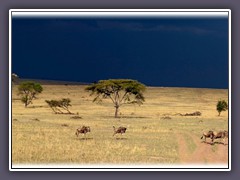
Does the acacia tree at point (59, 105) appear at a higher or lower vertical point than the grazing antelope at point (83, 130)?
higher

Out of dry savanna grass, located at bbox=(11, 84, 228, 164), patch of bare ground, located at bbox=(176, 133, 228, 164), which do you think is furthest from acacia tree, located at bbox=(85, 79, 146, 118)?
patch of bare ground, located at bbox=(176, 133, 228, 164)

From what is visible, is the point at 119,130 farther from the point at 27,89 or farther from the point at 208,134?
the point at 27,89

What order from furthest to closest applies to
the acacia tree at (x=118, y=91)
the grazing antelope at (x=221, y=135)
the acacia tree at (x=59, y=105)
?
the acacia tree at (x=59, y=105) < the acacia tree at (x=118, y=91) < the grazing antelope at (x=221, y=135)

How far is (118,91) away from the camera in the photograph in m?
15.3

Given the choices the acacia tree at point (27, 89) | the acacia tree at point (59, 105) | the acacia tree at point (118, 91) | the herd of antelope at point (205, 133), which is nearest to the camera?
the herd of antelope at point (205, 133)

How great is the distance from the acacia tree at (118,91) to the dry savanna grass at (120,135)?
0.19 metres

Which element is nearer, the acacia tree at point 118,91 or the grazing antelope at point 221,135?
the grazing antelope at point 221,135

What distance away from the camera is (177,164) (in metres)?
12.9

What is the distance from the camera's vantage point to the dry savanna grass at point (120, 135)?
12891 millimetres

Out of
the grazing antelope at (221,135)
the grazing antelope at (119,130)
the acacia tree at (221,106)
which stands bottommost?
the grazing antelope at (221,135)

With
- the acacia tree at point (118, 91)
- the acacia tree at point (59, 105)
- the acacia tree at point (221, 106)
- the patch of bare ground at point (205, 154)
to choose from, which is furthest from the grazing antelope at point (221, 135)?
the acacia tree at point (59, 105)

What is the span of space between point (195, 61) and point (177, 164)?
6.59 ft

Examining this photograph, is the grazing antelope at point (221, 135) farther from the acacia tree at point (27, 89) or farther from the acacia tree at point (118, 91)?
the acacia tree at point (27, 89)
